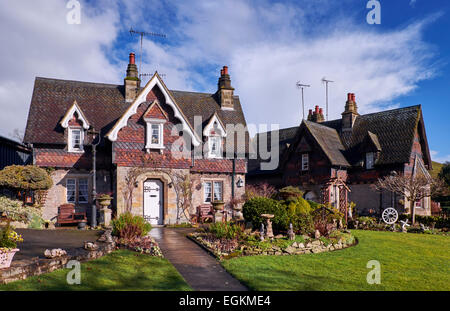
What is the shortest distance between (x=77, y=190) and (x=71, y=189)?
366 mm

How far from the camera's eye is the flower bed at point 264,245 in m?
13.3

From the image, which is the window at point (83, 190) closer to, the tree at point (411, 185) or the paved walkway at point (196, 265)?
the paved walkway at point (196, 265)

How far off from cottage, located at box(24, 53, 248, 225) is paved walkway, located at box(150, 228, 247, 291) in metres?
5.80

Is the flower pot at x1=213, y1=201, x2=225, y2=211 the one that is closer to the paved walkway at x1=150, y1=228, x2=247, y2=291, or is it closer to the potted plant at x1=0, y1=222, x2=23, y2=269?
the paved walkway at x1=150, y1=228, x2=247, y2=291

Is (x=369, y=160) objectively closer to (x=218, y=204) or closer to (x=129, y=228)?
(x=218, y=204)

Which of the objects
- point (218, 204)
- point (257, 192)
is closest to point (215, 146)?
point (257, 192)

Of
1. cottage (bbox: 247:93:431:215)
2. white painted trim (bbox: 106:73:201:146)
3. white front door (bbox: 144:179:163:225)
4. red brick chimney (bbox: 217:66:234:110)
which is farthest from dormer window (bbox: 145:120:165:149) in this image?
cottage (bbox: 247:93:431:215)
